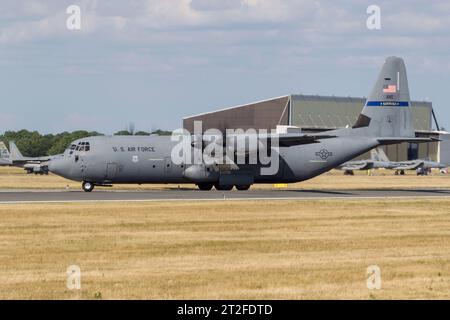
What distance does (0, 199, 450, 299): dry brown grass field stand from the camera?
18.0 metres

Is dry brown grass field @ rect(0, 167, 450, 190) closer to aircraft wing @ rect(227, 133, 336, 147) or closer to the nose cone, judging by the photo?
the nose cone

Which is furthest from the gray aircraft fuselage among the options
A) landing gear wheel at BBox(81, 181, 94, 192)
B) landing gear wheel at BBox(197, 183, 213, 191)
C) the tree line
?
the tree line

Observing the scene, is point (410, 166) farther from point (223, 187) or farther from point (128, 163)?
point (128, 163)

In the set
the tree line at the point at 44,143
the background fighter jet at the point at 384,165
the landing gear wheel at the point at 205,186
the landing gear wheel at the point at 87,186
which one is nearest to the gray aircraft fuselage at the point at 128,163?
the landing gear wheel at the point at 87,186

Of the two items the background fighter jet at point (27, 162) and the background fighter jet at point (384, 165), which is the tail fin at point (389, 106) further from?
the background fighter jet at point (27, 162)

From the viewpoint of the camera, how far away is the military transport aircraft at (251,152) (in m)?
51.9

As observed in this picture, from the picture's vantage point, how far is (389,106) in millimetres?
57438

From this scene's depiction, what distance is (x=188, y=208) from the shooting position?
1548 inches

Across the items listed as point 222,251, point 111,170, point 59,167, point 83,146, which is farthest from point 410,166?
point 222,251

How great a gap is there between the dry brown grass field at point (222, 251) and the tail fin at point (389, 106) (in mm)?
17285

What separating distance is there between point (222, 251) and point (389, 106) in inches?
1399
